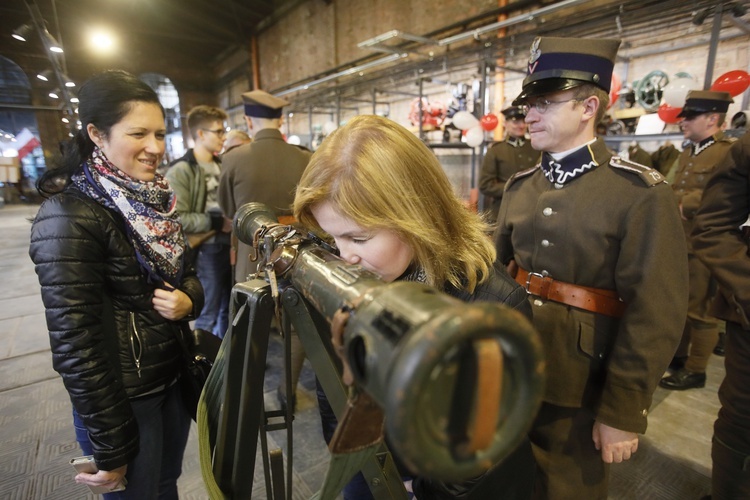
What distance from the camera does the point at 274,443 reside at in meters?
2.07

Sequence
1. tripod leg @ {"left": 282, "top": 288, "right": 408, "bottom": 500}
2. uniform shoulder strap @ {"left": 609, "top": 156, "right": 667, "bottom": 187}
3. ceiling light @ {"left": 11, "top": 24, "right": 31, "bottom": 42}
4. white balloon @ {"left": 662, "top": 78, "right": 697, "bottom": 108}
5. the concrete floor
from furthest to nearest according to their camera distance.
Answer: white balloon @ {"left": 662, "top": 78, "right": 697, "bottom": 108} → ceiling light @ {"left": 11, "top": 24, "right": 31, "bottom": 42} → the concrete floor → uniform shoulder strap @ {"left": 609, "top": 156, "right": 667, "bottom": 187} → tripod leg @ {"left": 282, "top": 288, "right": 408, "bottom": 500}

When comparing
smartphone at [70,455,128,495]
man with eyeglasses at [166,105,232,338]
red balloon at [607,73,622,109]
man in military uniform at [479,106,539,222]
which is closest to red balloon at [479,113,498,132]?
man in military uniform at [479,106,539,222]

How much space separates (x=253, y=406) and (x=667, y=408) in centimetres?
276

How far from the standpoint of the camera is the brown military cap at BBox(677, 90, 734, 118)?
270 cm

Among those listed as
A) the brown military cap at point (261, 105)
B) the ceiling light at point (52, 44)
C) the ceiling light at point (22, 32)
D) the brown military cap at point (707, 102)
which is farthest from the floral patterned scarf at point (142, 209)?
the brown military cap at point (707, 102)

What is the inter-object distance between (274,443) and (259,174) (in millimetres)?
1598

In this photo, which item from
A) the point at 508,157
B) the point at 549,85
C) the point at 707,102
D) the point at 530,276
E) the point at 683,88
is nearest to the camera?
the point at 549,85

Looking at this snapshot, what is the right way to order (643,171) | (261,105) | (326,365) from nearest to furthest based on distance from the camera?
(326,365), (643,171), (261,105)

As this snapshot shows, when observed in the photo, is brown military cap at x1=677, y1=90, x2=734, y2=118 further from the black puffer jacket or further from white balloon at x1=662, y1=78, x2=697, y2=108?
the black puffer jacket

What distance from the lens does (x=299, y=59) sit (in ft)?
32.0

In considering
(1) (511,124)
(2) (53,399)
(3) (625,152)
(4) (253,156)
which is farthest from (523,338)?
(3) (625,152)

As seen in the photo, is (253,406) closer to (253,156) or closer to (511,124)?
(253,156)

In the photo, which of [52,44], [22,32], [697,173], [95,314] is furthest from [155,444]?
[697,173]

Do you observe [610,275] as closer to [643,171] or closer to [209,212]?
[643,171]
